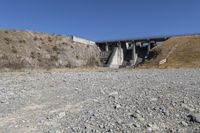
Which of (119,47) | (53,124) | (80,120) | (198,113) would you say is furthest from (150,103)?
(119,47)

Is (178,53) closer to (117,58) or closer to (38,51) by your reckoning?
(117,58)

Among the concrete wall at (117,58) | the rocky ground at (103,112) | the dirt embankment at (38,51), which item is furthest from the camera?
the concrete wall at (117,58)

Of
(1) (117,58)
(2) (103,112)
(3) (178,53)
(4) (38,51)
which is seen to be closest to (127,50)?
(1) (117,58)

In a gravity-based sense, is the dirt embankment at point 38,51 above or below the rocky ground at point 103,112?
above

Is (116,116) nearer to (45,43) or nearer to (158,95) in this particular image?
(158,95)

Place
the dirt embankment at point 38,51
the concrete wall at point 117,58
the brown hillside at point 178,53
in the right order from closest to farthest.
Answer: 1. the brown hillside at point 178,53
2. the dirt embankment at point 38,51
3. the concrete wall at point 117,58

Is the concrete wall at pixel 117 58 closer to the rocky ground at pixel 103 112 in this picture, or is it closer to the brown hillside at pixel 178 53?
the brown hillside at pixel 178 53

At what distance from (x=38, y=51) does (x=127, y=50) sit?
34.5 meters

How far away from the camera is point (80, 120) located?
8.05 m

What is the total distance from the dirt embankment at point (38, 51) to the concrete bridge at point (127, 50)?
10.4 m

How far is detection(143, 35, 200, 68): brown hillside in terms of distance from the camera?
49031mm

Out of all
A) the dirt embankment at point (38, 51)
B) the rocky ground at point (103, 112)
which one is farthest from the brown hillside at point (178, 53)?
the rocky ground at point (103, 112)

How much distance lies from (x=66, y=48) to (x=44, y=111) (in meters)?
54.1

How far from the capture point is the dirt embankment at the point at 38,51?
50906 millimetres
